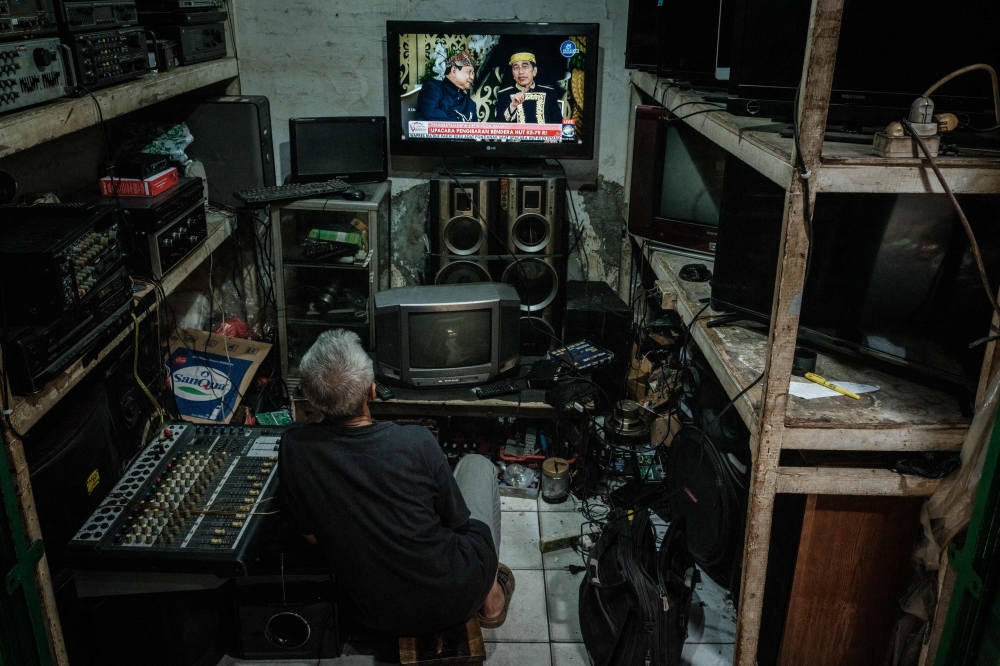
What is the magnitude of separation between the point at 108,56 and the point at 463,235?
66.3 inches

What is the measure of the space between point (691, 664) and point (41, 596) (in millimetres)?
1915

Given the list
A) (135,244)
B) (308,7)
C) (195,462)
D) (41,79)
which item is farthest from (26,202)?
(308,7)

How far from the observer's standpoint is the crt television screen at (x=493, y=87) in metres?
3.57

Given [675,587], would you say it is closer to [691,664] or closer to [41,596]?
[691,664]

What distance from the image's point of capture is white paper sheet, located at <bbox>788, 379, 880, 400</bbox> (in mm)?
2076

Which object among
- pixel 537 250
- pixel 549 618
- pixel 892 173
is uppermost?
pixel 892 173

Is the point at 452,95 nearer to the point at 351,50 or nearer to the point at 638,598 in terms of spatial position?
the point at 351,50

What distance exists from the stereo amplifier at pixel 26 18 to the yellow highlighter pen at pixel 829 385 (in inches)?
89.1

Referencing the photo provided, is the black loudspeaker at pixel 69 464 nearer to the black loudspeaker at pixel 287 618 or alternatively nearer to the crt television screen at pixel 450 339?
the black loudspeaker at pixel 287 618

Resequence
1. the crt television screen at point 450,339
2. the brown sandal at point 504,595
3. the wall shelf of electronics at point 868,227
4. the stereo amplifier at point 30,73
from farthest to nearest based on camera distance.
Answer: the crt television screen at point 450,339 < the brown sandal at point 504,595 < the stereo amplifier at point 30,73 < the wall shelf of electronics at point 868,227

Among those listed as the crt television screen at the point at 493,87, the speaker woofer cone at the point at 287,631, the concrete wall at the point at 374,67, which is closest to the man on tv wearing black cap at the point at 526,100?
the crt television screen at the point at 493,87

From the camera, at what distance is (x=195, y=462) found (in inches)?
101

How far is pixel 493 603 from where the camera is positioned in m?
2.66

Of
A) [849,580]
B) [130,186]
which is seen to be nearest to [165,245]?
[130,186]
